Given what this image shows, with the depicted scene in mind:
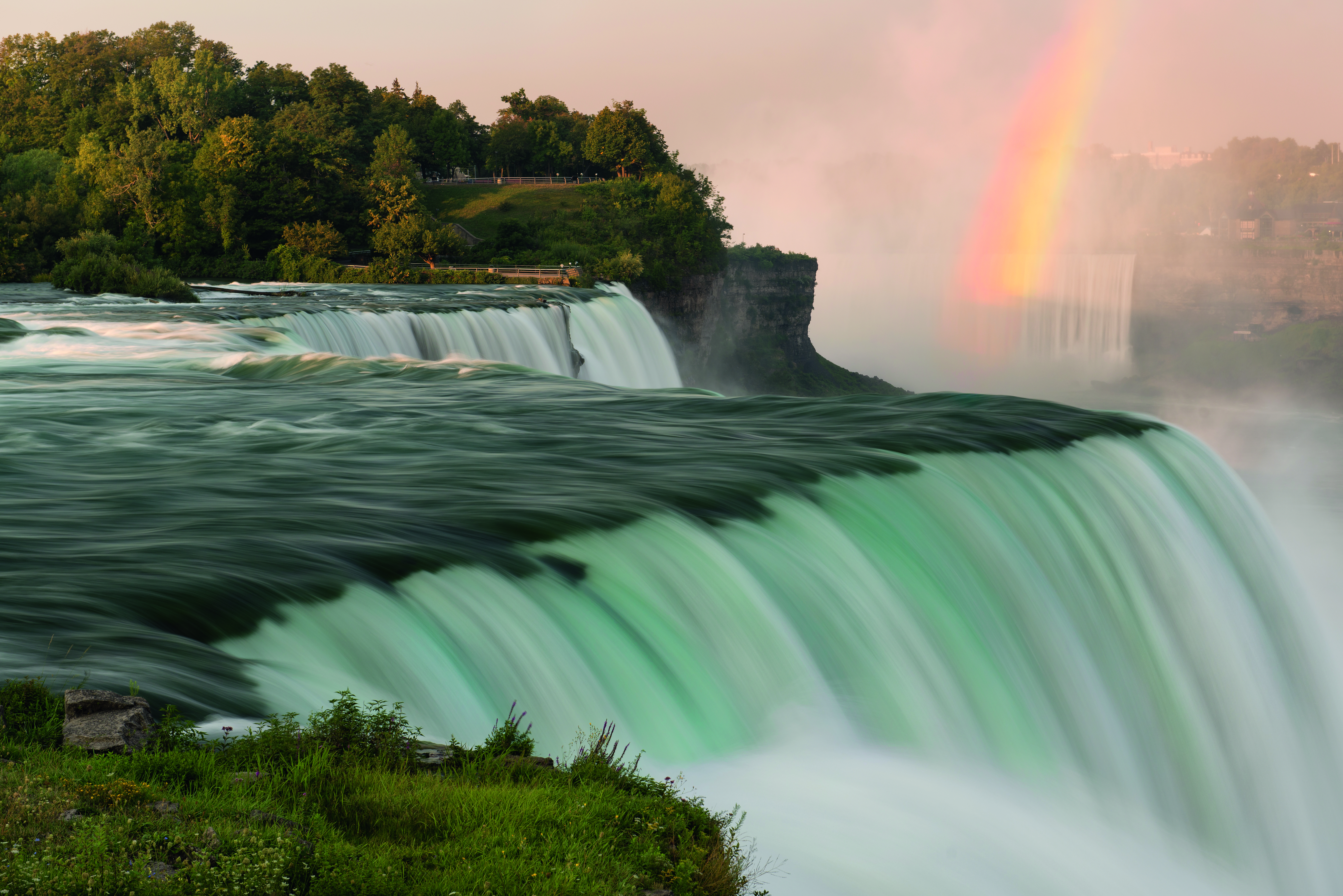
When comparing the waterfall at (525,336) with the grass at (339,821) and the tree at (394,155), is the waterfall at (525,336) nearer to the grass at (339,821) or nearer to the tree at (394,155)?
the grass at (339,821)

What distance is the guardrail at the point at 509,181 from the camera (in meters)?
100

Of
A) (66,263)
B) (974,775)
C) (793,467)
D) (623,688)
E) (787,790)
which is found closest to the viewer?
(787,790)

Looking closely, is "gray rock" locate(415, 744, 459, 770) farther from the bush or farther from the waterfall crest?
the bush

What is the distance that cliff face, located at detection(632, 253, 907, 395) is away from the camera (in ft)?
259

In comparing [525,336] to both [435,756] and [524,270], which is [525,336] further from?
[435,756]

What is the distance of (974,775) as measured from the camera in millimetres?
8961

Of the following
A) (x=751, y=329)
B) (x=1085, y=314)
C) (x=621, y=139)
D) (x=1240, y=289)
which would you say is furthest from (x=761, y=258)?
(x=1240, y=289)

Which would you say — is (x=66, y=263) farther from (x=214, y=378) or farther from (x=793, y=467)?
(x=793, y=467)

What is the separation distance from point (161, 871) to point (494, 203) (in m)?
92.2

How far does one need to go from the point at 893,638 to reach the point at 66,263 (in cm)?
4497

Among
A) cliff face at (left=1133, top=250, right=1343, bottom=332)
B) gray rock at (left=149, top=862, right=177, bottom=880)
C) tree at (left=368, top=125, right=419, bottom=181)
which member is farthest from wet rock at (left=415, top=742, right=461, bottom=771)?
cliff face at (left=1133, top=250, right=1343, bottom=332)

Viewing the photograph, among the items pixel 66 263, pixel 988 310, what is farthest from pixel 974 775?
pixel 988 310

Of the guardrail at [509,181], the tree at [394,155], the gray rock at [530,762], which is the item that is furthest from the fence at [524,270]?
the gray rock at [530,762]

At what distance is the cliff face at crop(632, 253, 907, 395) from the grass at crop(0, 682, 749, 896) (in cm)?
7115
